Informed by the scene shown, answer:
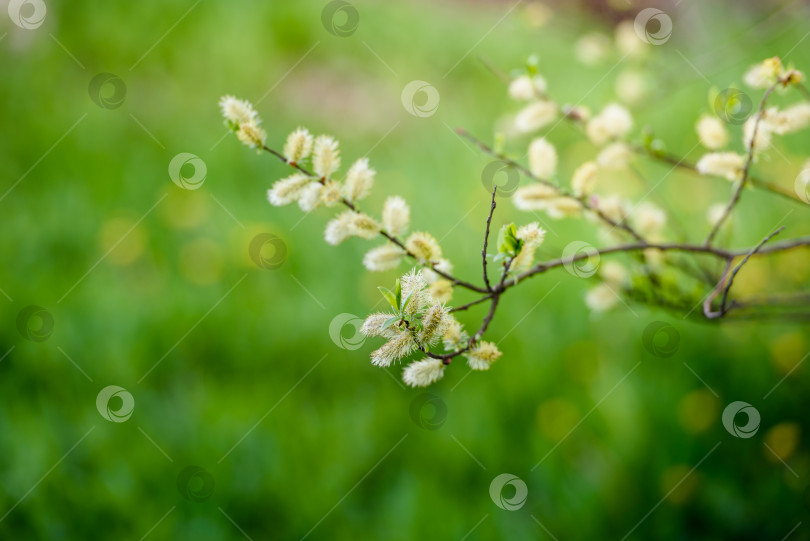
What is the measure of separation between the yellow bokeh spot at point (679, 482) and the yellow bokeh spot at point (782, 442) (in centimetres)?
23

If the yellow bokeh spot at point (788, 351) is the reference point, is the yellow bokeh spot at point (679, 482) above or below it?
below

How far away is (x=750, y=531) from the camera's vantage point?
1.50 metres

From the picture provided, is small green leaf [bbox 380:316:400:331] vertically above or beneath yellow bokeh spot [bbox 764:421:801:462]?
beneath

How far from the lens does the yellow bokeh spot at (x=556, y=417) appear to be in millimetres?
1708

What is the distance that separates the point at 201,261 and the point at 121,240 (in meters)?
0.32

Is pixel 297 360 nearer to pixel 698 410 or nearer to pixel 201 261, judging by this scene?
pixel 201 261

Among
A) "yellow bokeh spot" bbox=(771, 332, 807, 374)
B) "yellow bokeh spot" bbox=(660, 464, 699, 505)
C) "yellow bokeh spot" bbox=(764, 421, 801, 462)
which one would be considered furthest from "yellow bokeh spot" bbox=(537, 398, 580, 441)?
"yellow bokeh spot" bbox=(771, 332, 807, 374)

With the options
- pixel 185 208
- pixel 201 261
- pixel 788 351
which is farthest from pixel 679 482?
pixel 185 208

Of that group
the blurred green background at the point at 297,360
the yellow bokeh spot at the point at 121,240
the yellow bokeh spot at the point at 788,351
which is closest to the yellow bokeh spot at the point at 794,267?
the blurred green background at the point at 297,360

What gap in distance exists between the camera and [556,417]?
68.7 inches

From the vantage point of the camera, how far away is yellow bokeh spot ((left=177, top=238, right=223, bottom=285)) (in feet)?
7.02

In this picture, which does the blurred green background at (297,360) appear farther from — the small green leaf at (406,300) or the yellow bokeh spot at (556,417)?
the small green leaf at (406,300)

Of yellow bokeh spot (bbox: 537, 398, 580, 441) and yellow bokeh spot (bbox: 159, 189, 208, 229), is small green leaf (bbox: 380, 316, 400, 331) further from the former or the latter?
yellow bokeh spot (bbox: 159, 189, 208, 229)

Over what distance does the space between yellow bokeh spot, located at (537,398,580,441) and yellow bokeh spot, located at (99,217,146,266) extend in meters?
1.52
